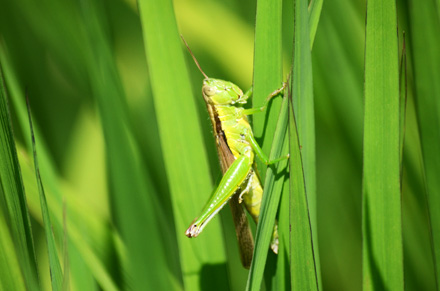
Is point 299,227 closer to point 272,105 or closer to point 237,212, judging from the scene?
point 272,105

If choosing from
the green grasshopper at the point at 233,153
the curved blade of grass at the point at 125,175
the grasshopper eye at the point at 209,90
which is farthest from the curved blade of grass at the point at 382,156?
the grasshopper eye at the point at 209,90

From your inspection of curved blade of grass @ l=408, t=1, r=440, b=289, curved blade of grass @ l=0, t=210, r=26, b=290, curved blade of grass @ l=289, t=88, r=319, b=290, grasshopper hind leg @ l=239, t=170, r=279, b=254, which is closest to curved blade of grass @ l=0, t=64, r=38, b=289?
curved blade of grass @ l=0, t=210, r=26, b=290

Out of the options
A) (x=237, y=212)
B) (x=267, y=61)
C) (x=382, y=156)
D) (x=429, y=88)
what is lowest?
(x=237, y=212)

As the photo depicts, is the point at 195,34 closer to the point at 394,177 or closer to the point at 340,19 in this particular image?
the point at 340,19

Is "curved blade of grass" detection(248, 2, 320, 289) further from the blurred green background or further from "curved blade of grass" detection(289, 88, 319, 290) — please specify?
the blurred green background

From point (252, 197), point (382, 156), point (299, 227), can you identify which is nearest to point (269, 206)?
point (299, 227)

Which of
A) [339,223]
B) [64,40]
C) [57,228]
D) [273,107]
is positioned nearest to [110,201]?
[57,228]
